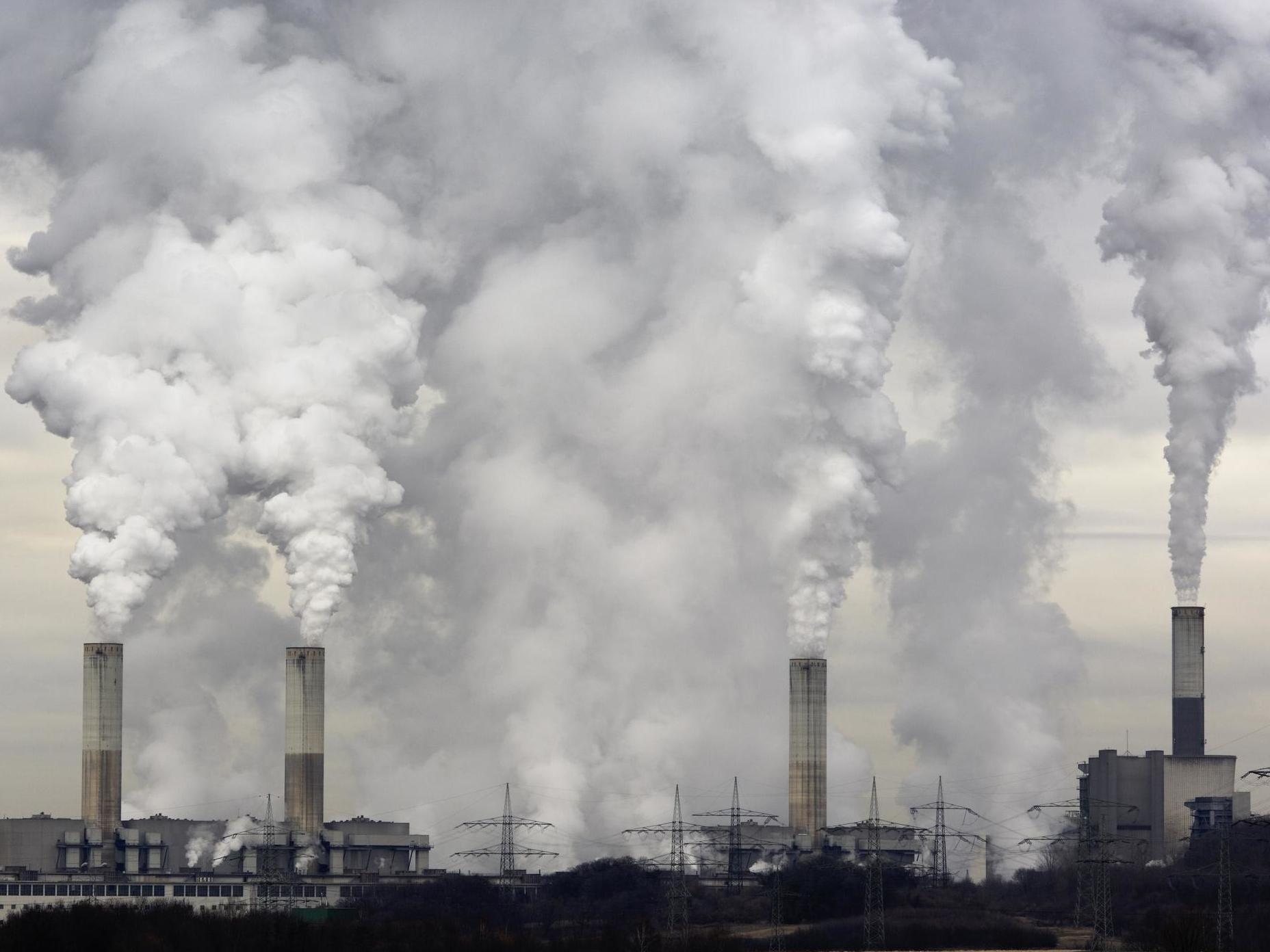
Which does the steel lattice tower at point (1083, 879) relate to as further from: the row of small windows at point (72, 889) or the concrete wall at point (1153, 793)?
the row of small windows at point (72, 889)

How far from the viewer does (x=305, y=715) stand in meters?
Answer: 104

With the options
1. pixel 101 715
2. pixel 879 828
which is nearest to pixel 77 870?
pixel 101 715

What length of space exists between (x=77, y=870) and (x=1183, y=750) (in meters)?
46.4

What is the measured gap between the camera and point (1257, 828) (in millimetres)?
110500

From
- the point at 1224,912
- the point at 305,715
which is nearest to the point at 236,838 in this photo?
the point at 305,715

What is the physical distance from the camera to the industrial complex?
10388cm

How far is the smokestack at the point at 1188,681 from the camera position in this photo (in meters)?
106

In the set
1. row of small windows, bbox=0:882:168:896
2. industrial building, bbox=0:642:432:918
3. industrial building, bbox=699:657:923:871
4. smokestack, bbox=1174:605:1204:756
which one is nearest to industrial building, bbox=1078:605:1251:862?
smokestack, bbox=1174:605:1204:756

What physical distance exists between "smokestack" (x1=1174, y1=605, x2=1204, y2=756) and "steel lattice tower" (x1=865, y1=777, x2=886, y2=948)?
13.2m

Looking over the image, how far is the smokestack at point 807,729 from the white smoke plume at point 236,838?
2388 centimetres

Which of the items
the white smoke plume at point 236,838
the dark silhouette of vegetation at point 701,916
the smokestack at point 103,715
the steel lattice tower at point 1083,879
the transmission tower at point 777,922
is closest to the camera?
the dark silhouette of vegetation at point 701,916

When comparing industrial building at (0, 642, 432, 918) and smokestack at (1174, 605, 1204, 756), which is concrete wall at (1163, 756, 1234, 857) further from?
industrial building at (0, 642, 432, 918)

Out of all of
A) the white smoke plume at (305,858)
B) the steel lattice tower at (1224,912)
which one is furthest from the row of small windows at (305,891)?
the steel lattice tower at (1224,912)

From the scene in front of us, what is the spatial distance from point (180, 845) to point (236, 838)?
2452 millimetres
